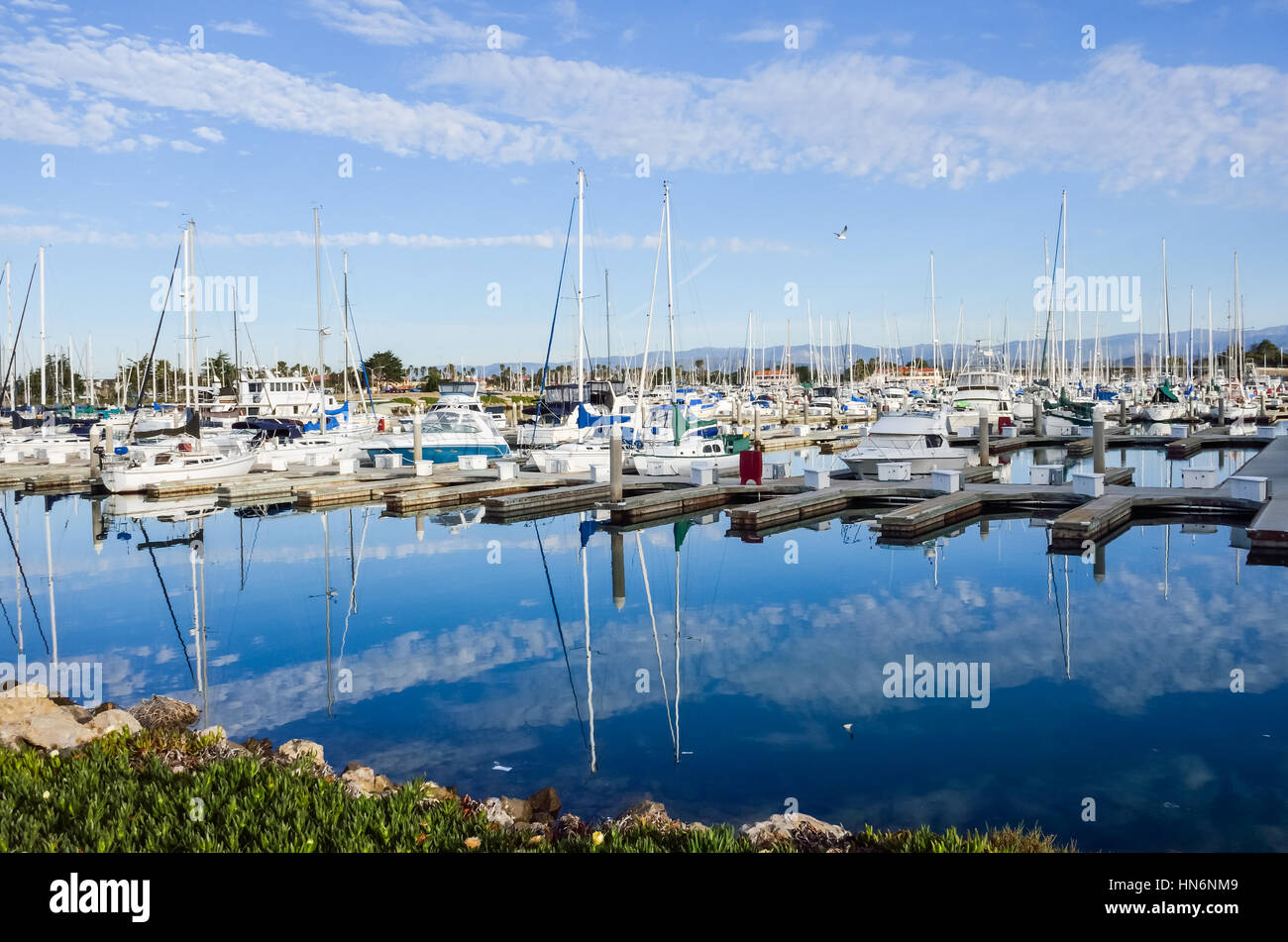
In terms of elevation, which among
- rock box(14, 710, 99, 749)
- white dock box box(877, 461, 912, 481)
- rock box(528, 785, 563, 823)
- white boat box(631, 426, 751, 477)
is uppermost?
white boat box(631, 426, 751, 477)

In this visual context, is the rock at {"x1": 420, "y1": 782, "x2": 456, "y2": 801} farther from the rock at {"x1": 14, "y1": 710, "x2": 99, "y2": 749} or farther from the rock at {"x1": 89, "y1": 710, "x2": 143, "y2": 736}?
the rock at {"x1": 14, "y1": 710, "x2": 99, "y2": 749}

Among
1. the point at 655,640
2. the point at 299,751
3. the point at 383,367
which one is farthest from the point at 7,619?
the point at 383,367

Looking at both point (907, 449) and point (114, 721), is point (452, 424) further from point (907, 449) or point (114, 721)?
point (114, 721)

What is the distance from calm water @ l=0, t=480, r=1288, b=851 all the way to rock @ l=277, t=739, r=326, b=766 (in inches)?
25.8

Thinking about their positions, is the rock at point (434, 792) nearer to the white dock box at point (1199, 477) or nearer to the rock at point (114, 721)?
the rock at point (114, 721)

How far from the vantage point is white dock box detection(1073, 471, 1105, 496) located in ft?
86.2

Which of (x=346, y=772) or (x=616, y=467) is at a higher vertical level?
(x=616, y=467)

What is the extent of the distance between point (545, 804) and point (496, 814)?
3.54 feet

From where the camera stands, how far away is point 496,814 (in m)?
8.20

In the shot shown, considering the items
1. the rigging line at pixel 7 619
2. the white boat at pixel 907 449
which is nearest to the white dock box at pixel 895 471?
the white boat at pixel 907 449

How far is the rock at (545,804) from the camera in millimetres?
9032

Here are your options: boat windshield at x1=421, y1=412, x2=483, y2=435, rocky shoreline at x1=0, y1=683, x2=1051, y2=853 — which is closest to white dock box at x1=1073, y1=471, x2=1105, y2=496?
rocky shoreline at x1=0, y1=683, x2=1051, y2=853

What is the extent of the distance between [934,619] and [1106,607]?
9.69 feet
